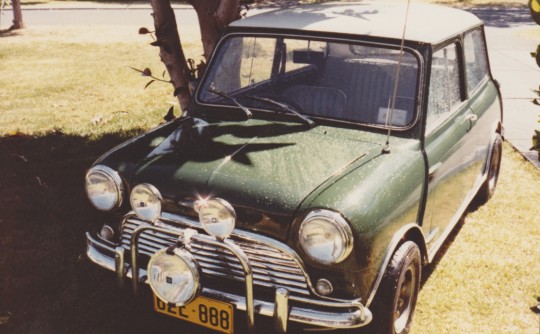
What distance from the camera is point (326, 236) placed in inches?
96.8

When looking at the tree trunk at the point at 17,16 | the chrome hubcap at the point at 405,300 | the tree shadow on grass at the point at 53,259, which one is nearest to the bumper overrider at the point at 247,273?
the tree shadow on grass at the point at 53,259

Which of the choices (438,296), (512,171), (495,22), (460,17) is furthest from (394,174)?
(495,22)

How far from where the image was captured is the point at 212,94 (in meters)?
3.70

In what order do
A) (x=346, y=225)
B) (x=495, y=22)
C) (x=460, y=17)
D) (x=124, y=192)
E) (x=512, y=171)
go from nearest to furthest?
(x=346, y=225)
(x=124, y=192)
(x=460, y=17)
(x=512, y=171)
(x=495, y=22)

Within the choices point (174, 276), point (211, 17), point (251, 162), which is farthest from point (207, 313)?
point (211, 17)

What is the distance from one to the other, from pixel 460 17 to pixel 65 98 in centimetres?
622

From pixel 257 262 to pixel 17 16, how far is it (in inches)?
559

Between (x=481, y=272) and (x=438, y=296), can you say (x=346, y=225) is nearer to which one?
(x=438, y=296)

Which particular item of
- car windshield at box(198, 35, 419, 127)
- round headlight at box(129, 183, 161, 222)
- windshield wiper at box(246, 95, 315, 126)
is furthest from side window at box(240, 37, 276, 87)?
round headlight at box(129, 183, 161, 222)

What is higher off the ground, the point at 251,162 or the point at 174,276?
the point at 251,162

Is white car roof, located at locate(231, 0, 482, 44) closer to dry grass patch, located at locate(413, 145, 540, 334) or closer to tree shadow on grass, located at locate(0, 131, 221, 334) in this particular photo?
dry grass patch, located at locate(413, 145, 540, 334)

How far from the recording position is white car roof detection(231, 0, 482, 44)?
11.0ft

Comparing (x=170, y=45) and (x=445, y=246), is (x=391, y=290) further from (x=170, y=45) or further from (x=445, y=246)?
(x=170, y=45)

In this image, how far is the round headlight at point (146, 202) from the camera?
2.75 m
